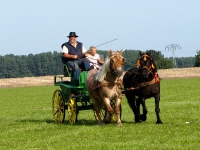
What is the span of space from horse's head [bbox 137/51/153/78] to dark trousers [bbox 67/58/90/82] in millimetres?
1863

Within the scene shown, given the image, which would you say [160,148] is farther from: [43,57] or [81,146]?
[43,57]

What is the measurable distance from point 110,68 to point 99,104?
1.36 m

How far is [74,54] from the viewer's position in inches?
592

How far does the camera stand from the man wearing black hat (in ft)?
48.5

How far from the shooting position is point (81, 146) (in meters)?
9.85

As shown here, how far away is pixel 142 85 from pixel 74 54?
2.39m

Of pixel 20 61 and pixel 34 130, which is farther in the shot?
pixel 20 61

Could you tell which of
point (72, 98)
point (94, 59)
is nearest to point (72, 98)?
point (72, 98)

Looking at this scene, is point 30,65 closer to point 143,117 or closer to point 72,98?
point 72,98

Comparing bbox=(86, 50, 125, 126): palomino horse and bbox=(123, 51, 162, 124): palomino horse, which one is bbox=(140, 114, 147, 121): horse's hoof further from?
bbox=(86, 50, 125, 126): palomino horse

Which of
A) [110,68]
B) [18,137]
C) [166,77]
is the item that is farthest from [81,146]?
[166,77]

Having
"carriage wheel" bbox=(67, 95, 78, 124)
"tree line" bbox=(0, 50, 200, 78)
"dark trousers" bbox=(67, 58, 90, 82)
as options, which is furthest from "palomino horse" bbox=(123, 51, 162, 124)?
"tree line" bbox=(0, 50, 200, 78)

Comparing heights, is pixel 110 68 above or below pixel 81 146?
above

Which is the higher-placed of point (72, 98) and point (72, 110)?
point (72, 98)
